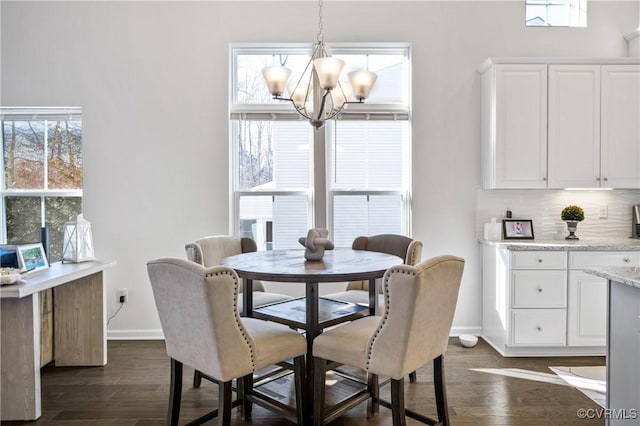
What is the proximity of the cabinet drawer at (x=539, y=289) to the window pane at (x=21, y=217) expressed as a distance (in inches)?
167

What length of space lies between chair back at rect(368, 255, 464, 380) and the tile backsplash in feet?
6.68

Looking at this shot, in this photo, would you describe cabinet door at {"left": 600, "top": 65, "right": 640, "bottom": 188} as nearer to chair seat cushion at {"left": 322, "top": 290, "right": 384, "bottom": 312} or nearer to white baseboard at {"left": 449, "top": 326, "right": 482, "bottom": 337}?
white baseboard at {"left": 449, "top": 326, "right": 482, "bottom": 337}

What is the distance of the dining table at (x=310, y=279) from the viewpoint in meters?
1.90

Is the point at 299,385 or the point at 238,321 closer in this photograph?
the point at 238,321

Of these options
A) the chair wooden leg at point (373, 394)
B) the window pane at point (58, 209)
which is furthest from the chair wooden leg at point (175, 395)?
the window pane at point (58, 209)

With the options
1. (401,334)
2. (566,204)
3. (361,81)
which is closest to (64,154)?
(361,81)

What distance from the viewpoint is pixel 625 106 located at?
3246mm

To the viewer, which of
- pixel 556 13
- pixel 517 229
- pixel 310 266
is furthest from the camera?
pixel 556 13

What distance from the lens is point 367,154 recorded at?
365 cm

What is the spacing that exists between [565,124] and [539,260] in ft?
3.91

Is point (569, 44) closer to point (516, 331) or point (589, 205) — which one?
point (589, 205)

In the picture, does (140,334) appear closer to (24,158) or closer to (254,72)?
(24,158)

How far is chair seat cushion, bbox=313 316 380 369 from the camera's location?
5.91 feet

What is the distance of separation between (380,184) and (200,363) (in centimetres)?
241
